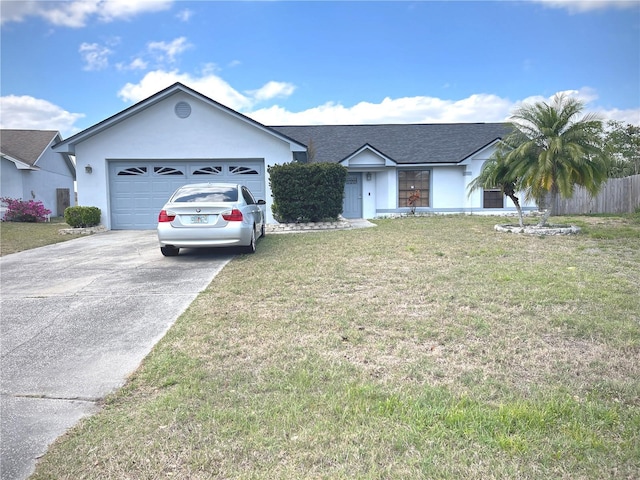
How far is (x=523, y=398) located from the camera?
284 centimetres

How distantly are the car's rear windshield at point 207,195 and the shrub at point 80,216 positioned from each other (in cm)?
744

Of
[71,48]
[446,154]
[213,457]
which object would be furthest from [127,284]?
[446,154]

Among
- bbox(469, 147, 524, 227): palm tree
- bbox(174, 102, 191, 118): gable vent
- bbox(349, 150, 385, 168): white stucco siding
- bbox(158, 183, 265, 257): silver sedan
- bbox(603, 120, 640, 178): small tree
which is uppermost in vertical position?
bbox(603, 120, 640, 178): small tree

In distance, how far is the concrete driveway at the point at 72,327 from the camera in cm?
284

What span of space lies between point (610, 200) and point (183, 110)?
1941 centimetres

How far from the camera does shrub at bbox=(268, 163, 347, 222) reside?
13.4m

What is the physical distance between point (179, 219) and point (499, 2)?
11760 mm

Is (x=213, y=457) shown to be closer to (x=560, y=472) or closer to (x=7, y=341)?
(x=560, y=472)

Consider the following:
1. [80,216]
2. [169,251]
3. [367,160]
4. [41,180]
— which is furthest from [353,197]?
[41,180]

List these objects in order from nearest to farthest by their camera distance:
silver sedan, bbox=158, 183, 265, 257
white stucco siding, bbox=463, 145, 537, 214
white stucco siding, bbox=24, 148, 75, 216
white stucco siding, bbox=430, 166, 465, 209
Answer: silver sedan, bbox=158, 183, 265, 257
white stucco siding, bbox=463, 145, 537, 214
white stucco siding, bbox=430, 166, 465, 209
white stucco siding, bbox=24, 148, 75, 216

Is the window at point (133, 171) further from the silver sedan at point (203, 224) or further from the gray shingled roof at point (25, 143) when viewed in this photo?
the gray shingled roof at point (25, 143)

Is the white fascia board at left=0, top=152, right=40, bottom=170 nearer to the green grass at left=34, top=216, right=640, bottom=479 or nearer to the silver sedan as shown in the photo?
the silver sedan

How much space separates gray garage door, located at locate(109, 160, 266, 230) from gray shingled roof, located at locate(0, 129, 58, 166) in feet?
40.7

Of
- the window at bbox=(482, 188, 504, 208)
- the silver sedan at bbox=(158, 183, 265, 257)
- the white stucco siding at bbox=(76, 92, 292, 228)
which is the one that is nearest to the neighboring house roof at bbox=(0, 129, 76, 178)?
the white stucco siding at bbox=(76, 92, 292, 228)
